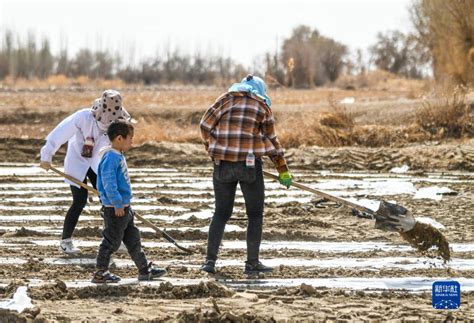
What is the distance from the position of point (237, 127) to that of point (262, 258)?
1.49 metres

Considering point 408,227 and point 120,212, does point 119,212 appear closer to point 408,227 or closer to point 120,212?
point 120,212

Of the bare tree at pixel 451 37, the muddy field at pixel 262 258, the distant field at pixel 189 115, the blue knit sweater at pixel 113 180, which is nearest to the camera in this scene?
the muddy field at pixel 262 258

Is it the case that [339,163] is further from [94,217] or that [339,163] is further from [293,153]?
[94,217]

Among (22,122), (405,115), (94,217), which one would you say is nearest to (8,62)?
(22,122)

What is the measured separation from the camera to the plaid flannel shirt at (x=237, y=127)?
7.70 meters

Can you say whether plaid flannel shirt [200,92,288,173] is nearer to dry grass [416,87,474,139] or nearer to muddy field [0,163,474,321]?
muddy field [0,163,474,321]

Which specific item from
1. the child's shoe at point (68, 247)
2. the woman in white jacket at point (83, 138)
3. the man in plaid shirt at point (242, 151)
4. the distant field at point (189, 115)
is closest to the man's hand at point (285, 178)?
the man in plaid shirt at point (242, 151)

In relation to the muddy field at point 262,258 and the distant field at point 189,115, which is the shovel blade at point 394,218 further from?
the distant field at point 189,115

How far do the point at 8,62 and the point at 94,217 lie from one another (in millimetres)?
48296

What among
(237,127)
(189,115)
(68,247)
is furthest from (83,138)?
(189,115)

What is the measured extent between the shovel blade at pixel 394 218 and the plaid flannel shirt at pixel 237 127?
3.64 feet

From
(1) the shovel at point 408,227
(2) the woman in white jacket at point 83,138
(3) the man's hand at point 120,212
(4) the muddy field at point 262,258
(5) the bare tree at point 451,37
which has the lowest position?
(4) the muddy field at point 262,258

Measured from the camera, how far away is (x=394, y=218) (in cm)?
814

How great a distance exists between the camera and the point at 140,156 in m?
18.2
